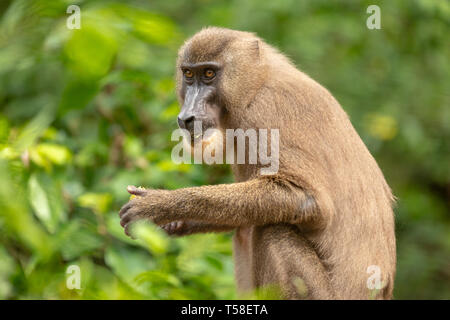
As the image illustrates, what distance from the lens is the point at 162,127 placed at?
29.1 ft

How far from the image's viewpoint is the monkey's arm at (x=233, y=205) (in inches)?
192

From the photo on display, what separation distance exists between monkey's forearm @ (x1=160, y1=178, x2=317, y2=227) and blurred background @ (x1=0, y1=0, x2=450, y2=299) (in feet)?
1.58

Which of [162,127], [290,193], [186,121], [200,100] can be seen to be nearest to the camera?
[290,193]

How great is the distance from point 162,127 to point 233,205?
416 centimetres

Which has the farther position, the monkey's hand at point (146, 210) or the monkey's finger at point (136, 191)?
the monkey's finger at point (136, 191)

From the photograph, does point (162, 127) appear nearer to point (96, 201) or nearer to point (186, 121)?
point (96, 201)

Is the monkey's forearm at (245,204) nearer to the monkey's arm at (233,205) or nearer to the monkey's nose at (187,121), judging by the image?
the monkey's arm at (233,205)

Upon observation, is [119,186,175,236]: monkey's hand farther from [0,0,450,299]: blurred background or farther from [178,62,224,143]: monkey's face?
[178,62,224,143]: monkey's face

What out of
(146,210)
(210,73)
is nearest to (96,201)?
(146,210)

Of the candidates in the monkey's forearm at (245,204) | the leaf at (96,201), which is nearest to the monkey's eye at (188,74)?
the monkey's forearm at (245,204)

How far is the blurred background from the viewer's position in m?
4.93

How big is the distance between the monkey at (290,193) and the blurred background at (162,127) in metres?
0.52
